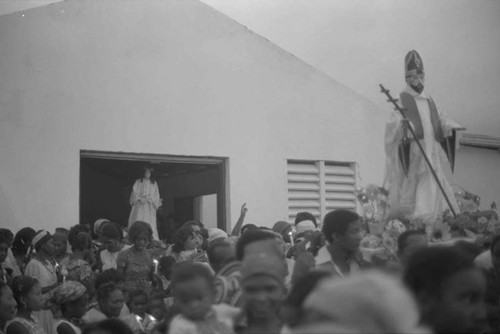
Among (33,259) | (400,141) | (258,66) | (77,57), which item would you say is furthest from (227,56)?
(33,259)

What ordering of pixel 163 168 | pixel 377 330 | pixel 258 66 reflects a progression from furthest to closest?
1. pixel 163 168
2. pixel 258 66
3. pixel 377 330

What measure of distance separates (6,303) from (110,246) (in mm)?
3309

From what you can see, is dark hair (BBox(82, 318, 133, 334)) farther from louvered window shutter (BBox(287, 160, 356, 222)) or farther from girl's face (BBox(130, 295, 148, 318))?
louvered window shutter (BBox(287, 160, 356, 222))

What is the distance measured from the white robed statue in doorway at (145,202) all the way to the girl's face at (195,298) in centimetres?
1114

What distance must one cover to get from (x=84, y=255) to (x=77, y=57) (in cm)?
530

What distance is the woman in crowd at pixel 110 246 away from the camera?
9392mm

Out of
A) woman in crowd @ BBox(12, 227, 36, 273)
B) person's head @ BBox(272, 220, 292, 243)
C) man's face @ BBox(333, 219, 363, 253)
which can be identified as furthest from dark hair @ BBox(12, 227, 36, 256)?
man's face @ BBox(333, 219, 363, 253)

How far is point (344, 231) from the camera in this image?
543 centimetres

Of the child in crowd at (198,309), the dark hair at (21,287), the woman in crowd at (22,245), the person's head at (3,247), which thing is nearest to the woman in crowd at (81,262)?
the woman in crowd at (22,245)

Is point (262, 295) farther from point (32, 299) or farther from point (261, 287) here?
point (32, 299)

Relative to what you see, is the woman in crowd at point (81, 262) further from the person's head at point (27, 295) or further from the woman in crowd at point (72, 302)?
the woman in crowd at point (72, 302)

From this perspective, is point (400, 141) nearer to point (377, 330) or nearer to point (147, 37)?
point (147, 37)

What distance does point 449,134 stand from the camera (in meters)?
9.73

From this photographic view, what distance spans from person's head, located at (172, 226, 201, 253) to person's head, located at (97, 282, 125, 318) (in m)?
2.37
